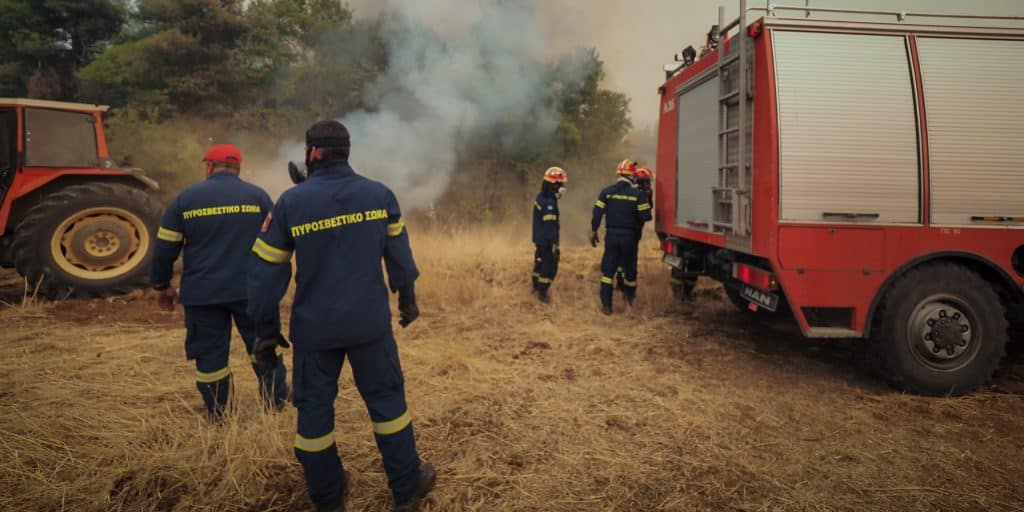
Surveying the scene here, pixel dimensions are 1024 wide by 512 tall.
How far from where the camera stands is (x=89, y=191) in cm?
671

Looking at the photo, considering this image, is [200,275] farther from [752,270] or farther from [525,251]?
[525,251]

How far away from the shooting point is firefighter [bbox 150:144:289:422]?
11.1 ft

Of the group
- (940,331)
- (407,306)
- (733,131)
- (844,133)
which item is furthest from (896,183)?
(407,306)

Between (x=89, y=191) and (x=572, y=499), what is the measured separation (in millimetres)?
6899

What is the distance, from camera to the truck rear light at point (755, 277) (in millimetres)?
4160

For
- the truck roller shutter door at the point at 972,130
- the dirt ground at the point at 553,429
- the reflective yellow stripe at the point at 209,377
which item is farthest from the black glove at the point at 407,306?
the truck roller shutter door at the point at 972,130

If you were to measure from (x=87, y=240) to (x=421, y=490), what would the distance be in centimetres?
628

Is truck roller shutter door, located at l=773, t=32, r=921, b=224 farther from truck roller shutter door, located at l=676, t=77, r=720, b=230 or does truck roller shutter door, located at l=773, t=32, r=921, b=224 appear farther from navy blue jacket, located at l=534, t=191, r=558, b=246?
navy blue jacket, located at l=534, t=191, r=558, b=246

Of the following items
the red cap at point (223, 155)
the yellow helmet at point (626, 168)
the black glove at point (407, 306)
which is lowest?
the black glove at point (407, 306)

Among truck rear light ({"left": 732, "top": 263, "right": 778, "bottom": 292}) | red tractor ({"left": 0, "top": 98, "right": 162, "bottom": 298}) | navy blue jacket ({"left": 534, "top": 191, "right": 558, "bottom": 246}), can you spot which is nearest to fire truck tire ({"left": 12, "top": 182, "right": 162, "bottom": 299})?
red tractor ({"left": 0, "top": 98, "right": 162, "bottom": 298})

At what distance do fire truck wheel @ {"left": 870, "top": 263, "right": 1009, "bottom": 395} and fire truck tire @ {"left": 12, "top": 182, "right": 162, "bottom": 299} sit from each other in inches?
308

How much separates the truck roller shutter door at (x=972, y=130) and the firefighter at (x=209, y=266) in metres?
4.74

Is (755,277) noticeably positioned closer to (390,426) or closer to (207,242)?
(390,426)

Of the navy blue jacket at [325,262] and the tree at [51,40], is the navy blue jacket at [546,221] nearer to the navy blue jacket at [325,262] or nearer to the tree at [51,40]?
the navy blue jacket at [325,262]
